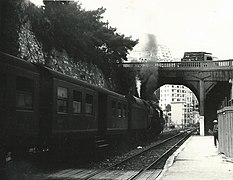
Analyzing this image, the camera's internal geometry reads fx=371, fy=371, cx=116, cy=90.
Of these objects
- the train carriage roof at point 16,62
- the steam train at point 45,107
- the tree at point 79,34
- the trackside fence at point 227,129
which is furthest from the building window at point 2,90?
the tree at point 79,34

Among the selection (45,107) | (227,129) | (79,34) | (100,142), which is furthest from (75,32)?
(45,107)

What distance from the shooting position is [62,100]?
9.58m

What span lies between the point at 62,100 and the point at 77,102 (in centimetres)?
112

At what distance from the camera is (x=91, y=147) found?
12.5 m

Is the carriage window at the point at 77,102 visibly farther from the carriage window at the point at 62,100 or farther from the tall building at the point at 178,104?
the tall building at the point at 178,104

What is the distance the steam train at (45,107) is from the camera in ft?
23.0

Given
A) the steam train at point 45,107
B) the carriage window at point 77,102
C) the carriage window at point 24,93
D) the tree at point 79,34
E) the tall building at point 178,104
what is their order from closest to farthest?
the steam train at point 45,107 → the carriage window at point 24,93 → the carriage window at point 77,102 → the tree at point 79,34 → the tall building at point 178,104

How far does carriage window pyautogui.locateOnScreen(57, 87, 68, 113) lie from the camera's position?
30.5 feet

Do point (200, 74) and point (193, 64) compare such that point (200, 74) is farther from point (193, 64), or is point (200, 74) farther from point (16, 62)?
point (16, 62)

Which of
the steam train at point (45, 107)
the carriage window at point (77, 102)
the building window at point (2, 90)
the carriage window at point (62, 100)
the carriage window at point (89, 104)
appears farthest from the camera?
the carriage window at point (89, 104)

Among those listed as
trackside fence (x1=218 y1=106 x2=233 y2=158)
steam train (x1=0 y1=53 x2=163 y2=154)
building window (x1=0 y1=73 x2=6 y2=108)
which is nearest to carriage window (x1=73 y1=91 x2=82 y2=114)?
steam train (x1=0 y1=53 x2=163 y2=154)

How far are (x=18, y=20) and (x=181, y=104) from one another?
2992 inches

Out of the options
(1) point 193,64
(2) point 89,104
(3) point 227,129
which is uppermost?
(1) point 193,64

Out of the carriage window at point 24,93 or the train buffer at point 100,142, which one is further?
the train buffer at point 100,142
